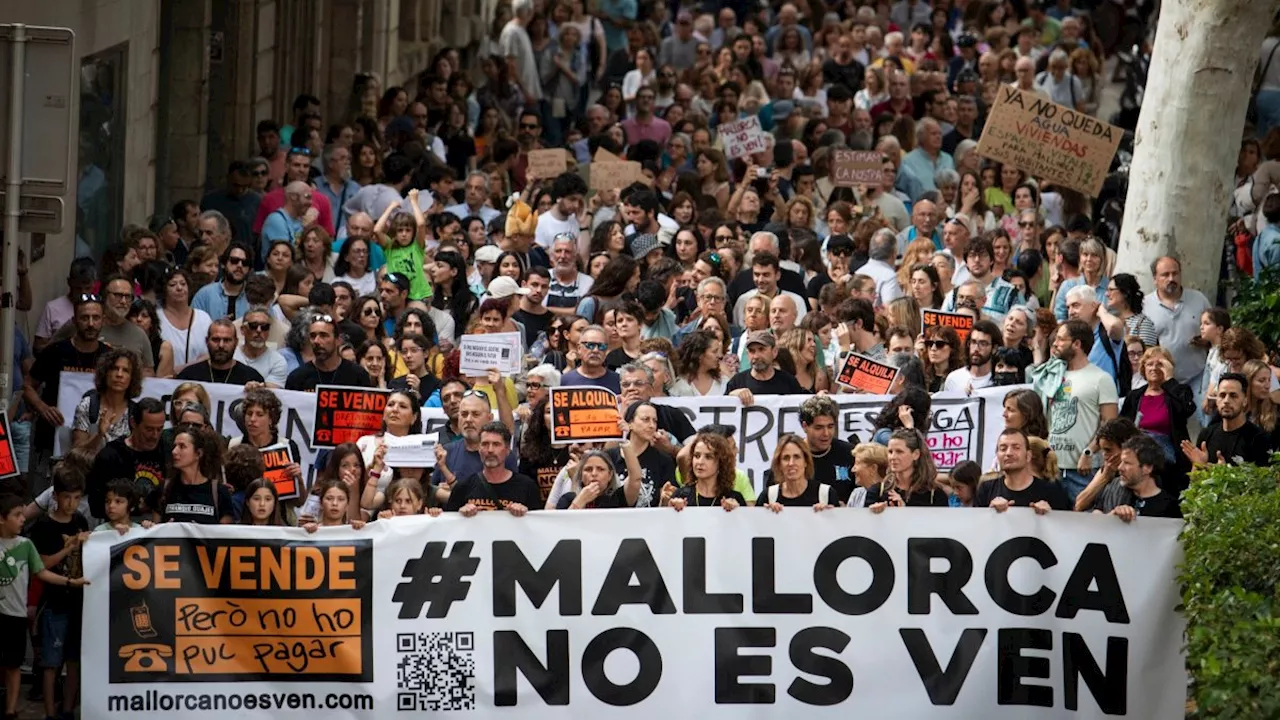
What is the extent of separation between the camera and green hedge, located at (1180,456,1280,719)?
31.7 feet

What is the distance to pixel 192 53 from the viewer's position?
22.6 meters

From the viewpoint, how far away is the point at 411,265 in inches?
741

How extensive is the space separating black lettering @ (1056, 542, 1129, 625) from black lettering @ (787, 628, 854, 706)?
103 cm

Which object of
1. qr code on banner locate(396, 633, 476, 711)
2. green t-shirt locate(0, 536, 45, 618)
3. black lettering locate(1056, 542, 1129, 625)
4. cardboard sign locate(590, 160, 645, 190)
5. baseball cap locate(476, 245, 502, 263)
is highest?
cardboard sign locate(590, 160, 645, 190)

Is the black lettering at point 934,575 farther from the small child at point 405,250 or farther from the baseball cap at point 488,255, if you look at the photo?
the small child at point 405,250

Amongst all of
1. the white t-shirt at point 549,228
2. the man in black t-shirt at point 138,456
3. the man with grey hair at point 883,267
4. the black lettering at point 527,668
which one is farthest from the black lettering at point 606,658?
the white t-shirt at point 549,228

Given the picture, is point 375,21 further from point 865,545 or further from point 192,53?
point 865,545

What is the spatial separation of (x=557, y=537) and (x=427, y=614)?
2.30 ft

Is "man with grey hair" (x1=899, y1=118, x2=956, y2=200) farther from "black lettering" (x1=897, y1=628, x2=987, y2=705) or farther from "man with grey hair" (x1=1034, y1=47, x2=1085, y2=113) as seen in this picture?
"black lettering" (x1=897, y1=628, x2=987, y2=705)

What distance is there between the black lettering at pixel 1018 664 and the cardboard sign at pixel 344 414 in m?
4.07

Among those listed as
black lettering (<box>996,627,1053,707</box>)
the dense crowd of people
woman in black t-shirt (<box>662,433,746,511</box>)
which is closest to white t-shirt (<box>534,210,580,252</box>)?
the dense crowd of people

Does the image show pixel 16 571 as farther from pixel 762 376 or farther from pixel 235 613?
pixel 762 376

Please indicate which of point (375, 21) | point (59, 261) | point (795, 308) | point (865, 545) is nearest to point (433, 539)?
point (865, 545)

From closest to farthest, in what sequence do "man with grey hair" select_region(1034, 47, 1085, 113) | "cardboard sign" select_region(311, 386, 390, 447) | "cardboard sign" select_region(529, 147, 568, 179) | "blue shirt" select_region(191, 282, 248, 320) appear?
"cardboard sign" select_region(311, 386, 390, 447) < "blue shirt" select_region(191, 282, 248, 320) < "cardboard sign" select_region(529, 147, 568, 179) < "man with grey hair" select_region(1034, 47, 1085, 113)
